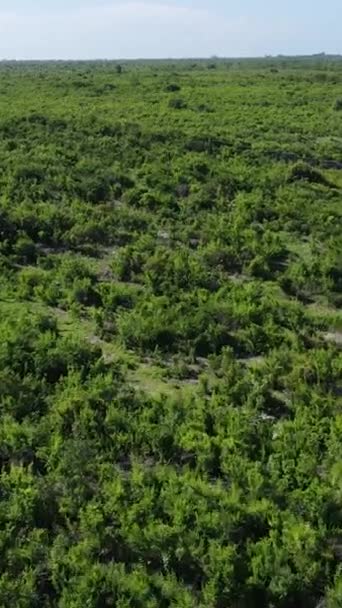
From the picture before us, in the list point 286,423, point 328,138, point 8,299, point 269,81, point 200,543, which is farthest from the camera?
point 269,81

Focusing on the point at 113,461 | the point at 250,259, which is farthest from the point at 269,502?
the point at 250,259

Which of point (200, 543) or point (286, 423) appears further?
point (286, 423)

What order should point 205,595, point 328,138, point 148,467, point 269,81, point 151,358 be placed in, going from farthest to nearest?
point 269,81
point 328,138
point 151,358
point 148,467
point 205,595

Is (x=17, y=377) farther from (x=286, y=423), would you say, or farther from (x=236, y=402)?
(x=286, y=423)

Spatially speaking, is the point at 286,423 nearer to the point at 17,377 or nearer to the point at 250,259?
the point at 17,377

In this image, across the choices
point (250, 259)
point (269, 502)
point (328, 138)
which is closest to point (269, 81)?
point (328, 138)

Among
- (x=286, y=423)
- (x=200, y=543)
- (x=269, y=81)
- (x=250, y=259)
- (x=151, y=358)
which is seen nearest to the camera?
(x=200, y=543)
